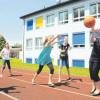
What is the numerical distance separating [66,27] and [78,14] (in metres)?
2.71

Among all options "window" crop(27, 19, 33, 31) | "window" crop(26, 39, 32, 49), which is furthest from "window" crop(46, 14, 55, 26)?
"window" crop(26, 39, 32, 49)

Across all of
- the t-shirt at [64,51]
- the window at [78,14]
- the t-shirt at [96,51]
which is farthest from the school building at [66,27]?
the t-shirt at [96,51]

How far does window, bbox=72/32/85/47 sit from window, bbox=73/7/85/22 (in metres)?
1.74

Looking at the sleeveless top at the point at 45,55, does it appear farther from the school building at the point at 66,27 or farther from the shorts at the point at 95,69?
the school building at the point at 66,27

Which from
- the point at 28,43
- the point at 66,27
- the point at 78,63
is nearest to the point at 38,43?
the point at 28,43

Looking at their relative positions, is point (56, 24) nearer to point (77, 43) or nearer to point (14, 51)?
point (77, 43)

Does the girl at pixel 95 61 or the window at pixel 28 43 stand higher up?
the window at pixel 28 43

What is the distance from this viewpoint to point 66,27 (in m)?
38.9

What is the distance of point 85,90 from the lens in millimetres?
12094

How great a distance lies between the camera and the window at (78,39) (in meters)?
35.8

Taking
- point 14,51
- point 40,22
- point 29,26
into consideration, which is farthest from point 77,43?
point 14,51

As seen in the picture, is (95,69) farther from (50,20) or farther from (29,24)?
(29,24)

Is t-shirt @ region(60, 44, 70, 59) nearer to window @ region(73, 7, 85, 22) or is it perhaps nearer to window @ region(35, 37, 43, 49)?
window @ region(73, 7, 85, 22)

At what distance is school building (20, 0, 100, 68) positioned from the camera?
35.2m
